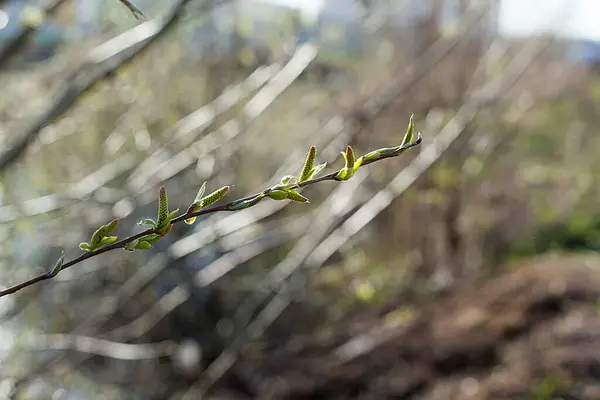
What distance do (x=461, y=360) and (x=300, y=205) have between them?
1.50 meters

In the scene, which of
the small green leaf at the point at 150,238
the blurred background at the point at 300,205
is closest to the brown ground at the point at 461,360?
the blurred background at the point at 300,205

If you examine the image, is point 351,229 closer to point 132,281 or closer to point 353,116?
point 353,116

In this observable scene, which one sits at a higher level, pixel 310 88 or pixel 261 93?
pixel 261 93

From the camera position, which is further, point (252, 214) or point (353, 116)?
point (252, 214)

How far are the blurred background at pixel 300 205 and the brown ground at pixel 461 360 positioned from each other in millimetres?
16

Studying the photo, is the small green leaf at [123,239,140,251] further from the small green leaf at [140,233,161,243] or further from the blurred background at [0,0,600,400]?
the blurred background at [0,0,600,400]

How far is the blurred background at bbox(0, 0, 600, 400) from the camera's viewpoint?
8.29 ft

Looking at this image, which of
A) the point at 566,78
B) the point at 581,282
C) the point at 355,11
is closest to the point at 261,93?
the point at 355,11

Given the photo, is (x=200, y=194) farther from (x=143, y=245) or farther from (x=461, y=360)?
(x=461, y=360)

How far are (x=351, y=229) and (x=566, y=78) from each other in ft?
12.5

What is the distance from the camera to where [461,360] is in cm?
420

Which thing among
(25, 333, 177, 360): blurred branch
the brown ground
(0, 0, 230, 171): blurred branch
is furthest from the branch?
the brown ground

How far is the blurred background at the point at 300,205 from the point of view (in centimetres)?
253

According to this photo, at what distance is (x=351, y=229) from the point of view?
110 inches
